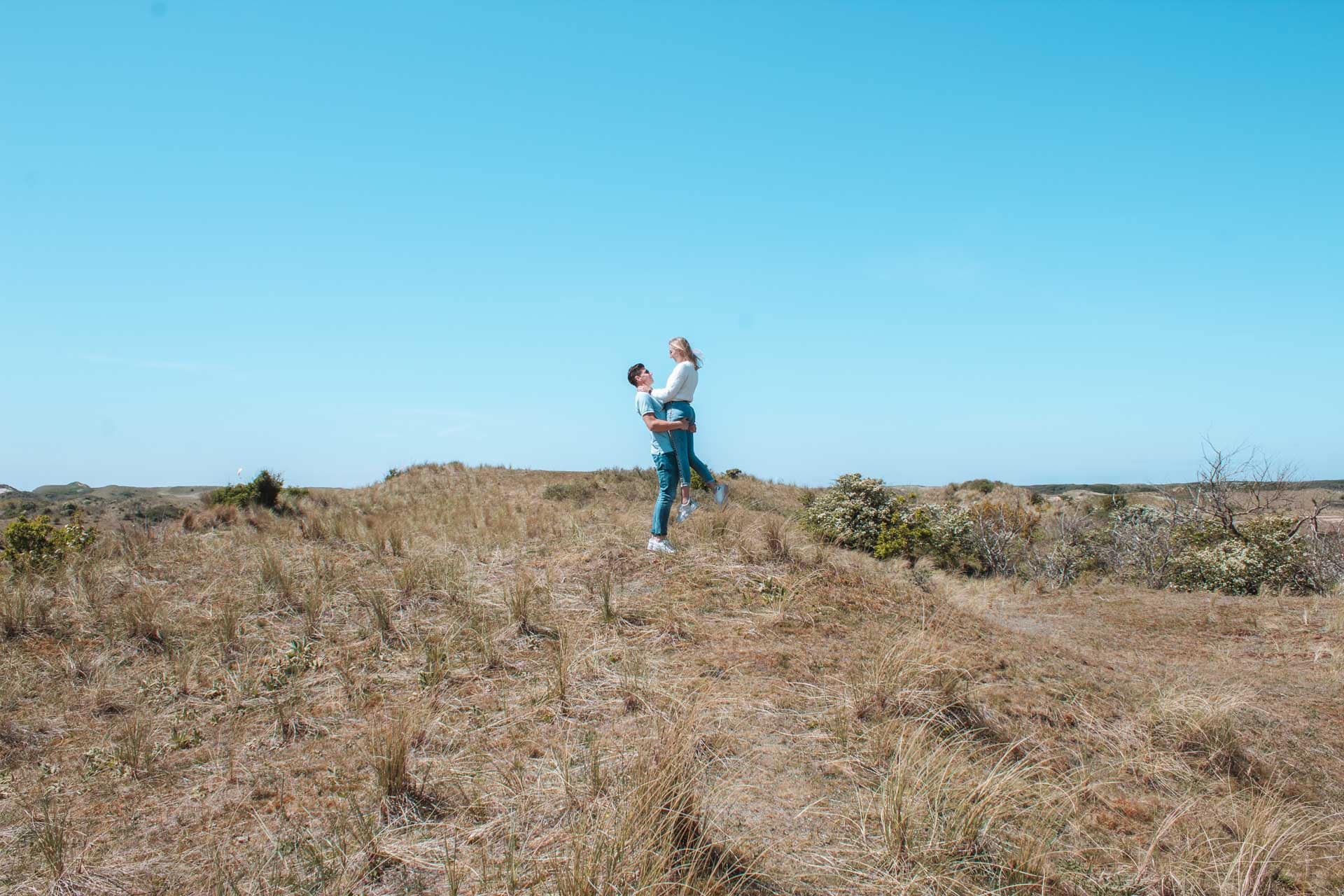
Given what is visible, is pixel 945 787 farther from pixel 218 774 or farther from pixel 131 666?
pixel 131 666

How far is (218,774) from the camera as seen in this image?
14.6ft

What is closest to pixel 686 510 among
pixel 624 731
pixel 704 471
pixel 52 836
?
pixel 704 471

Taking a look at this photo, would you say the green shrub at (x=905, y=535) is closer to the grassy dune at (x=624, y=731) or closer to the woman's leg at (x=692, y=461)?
the grassy dune at (x=624, y=731)

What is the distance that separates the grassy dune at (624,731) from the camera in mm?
3588

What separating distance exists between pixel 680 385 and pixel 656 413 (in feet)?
1.30

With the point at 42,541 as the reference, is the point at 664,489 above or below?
above

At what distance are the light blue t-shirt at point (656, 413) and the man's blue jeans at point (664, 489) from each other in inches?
2.7

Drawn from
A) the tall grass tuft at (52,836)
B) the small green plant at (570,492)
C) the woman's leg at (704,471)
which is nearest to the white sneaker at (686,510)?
the woman's leg at (704,471)

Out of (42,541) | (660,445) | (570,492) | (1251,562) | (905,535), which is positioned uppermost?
(660,445)

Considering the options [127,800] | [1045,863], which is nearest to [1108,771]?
[1045,863]

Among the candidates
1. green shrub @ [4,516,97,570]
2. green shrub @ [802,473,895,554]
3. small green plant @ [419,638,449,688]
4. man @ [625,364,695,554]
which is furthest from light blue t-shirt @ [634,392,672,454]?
green shrub @ [802,473,895,554]

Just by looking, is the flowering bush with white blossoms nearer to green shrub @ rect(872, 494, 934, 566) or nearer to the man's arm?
green shrub @ rect(872, 494, 934, 566)

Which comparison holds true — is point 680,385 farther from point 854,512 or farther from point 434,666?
point 854,512

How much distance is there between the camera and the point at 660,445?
26.9 ft
